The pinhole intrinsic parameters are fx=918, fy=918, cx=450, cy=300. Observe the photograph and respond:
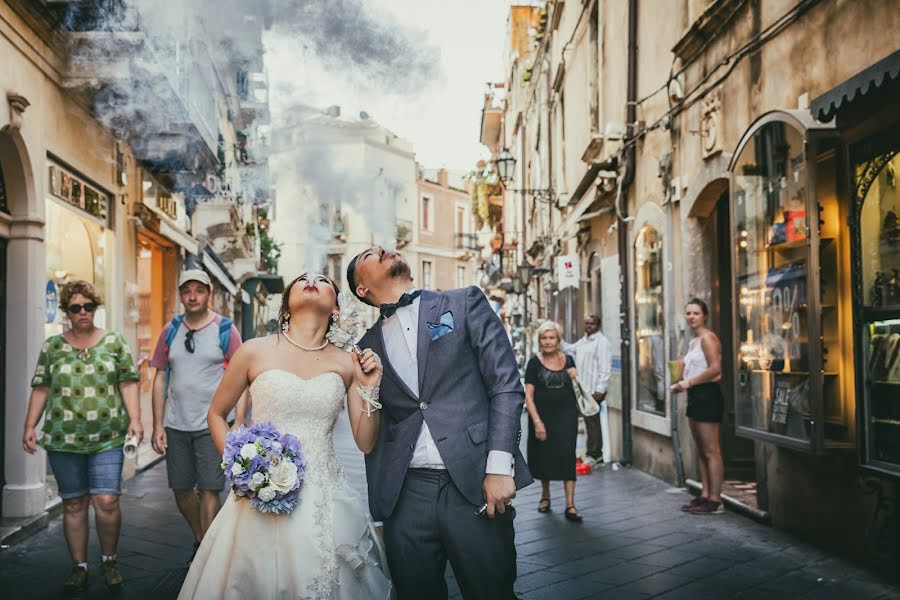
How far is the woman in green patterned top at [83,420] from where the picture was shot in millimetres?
5504

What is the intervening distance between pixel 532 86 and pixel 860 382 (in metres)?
22.0

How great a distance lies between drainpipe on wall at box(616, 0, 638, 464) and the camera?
11.8m

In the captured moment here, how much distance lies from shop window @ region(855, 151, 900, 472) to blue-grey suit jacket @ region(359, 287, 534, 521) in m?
3.07

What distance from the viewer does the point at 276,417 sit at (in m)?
3.90

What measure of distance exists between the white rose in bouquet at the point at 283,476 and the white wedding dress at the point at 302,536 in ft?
0.44

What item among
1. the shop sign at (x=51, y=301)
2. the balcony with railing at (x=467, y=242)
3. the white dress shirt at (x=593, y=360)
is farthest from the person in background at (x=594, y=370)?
the balcony with railing at (x=467, y=242)

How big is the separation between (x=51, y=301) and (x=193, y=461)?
336 cm

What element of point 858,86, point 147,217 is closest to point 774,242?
point 858,86

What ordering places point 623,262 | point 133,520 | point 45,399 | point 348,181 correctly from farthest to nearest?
point 348,181 < point 623,262 < point 133,520 < point 45,399

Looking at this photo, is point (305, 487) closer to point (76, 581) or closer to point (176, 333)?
point (76, 581)

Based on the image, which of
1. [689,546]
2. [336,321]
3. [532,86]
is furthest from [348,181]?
[336,321]

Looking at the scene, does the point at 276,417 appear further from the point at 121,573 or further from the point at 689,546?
the point at 689,546

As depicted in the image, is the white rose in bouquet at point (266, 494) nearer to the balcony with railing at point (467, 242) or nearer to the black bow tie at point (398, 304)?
the black bow tie at point (398, 304)

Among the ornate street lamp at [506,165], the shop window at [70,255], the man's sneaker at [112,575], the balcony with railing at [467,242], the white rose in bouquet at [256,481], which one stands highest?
the balcony with railing at [467,242]
